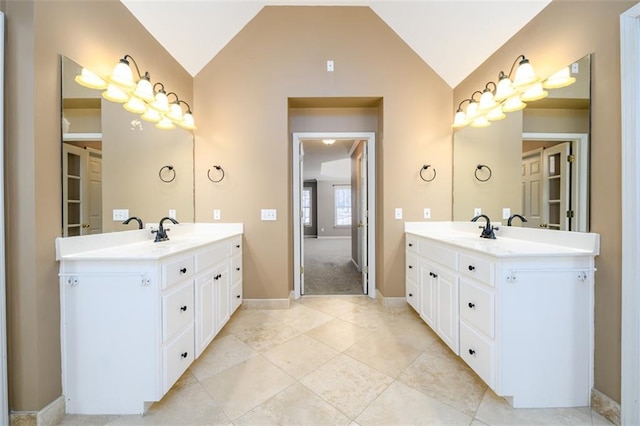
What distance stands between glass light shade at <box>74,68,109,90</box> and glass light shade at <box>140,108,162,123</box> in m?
0.46

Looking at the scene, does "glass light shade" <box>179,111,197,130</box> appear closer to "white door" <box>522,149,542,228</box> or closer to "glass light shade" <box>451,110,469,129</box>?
"glass light shade" <box>451,110,469,129</box>

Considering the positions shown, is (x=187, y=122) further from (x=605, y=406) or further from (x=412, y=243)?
(x=605, y=406)

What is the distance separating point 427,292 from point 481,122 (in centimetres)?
168

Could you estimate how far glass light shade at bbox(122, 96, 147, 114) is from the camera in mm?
1951

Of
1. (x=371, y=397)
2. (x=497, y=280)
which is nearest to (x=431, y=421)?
(x=371, y=397)

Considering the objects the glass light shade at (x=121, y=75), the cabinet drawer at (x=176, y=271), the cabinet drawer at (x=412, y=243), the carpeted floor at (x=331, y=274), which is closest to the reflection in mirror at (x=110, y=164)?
the glass light shade at (x=121, y=75)

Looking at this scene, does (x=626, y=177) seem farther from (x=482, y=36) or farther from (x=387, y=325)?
(x=387, y=325)

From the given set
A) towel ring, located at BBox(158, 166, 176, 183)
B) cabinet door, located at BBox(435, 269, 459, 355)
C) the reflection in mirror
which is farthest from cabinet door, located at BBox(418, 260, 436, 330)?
towel ring, located at BBox(158, 166, 176, 183)

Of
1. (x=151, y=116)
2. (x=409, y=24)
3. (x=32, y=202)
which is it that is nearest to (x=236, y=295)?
(x=32, y=202)

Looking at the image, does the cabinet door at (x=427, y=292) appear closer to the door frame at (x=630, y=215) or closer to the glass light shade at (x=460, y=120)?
the door frame at (x=630, y=215)

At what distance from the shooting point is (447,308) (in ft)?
6.53

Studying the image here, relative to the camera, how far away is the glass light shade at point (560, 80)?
163 cm

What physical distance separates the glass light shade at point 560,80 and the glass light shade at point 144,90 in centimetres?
292

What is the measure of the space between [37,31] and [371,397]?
2.73 m
